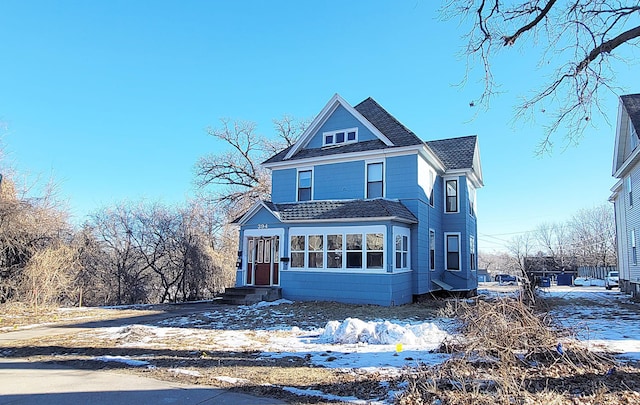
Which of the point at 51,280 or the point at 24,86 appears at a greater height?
the point at 24,86

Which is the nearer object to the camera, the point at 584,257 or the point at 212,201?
the point at 212,201

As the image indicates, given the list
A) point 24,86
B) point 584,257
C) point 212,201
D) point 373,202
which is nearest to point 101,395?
point 373,202

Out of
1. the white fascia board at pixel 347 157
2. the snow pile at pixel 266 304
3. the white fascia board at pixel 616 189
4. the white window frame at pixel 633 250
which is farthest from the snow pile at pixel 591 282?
the snow pile at pixel 266 304

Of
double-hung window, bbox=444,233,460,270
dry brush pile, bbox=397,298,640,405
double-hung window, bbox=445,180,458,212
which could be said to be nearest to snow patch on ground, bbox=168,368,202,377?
dry brush pile, bbox=397,298,640,405

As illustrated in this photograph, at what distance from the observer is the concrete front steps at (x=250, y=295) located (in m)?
15.3

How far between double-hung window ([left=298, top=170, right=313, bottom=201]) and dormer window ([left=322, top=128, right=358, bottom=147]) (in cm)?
149

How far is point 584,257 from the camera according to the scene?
2013 inches

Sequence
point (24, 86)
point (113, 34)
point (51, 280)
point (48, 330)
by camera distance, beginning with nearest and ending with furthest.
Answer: point (48, 330), point (51, 280), point (113, 34), point (24, 86)

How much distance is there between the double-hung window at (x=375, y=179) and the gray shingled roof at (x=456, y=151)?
4.67 metres

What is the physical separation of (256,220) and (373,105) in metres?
7.72

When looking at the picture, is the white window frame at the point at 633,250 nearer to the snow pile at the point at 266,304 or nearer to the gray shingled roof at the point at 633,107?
the gray shingled roof at the point at 633,107

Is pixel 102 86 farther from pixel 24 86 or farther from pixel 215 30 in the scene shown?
pixel 215 30

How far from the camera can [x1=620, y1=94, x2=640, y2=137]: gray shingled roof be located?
15586mm

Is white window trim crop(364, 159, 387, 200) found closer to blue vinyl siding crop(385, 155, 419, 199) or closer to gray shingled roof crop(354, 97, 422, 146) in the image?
blue vinyl siding crop(385, 155, 419, 199)
